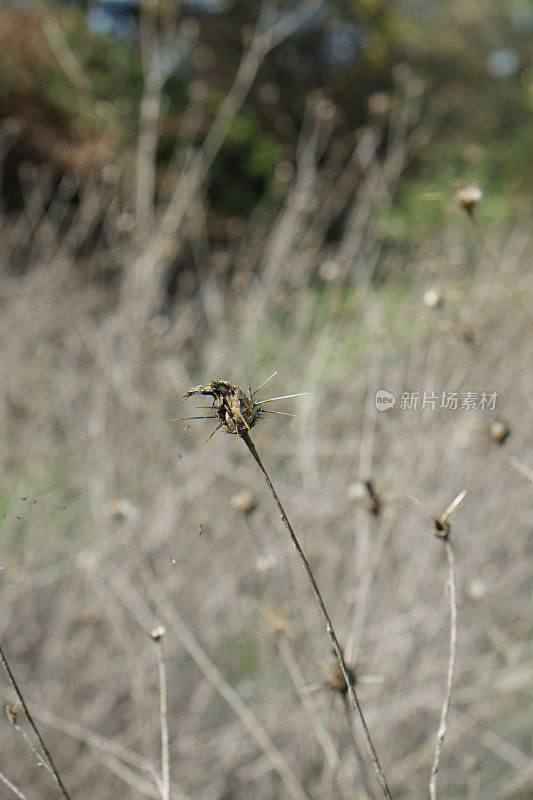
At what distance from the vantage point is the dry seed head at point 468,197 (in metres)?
0.97

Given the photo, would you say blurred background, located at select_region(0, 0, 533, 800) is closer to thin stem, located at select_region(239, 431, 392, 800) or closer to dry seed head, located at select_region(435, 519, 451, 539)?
dry seed head, located at select_region(435, 519, 451, 539)

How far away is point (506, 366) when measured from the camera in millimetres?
2482

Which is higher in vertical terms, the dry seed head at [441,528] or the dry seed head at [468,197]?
the dry seed head at [468,197]

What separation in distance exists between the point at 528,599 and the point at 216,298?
5.40 ft

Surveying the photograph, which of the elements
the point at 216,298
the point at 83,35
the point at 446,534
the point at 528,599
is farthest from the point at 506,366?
the point at 83,35

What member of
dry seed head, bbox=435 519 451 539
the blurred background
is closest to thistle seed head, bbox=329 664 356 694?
the blurred background

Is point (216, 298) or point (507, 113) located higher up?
point (507, 113)

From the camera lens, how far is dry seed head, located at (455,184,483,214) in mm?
975

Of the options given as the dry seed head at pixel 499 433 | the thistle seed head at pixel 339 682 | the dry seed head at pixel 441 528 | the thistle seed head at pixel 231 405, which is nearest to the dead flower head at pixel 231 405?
the thistle seed head at pixel 231 405

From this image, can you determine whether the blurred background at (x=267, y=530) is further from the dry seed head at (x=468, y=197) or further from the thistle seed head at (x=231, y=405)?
the thistle seed head at (x=231, y=405)

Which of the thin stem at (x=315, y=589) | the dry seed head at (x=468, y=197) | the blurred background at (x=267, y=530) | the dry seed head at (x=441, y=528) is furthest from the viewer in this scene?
the blurred background at (x=267, y=530)

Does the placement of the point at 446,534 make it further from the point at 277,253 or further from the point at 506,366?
the point at 277,253

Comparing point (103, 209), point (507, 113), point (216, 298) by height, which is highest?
point (507, 113)

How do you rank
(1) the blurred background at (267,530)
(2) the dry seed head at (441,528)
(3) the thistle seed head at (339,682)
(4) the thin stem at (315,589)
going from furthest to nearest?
(1) the blurred background at (267,530)
(3) the thistle seed head at (339,682)
(2) the dry seed head at (441,528)
(4) the thin stem at (315,589)
